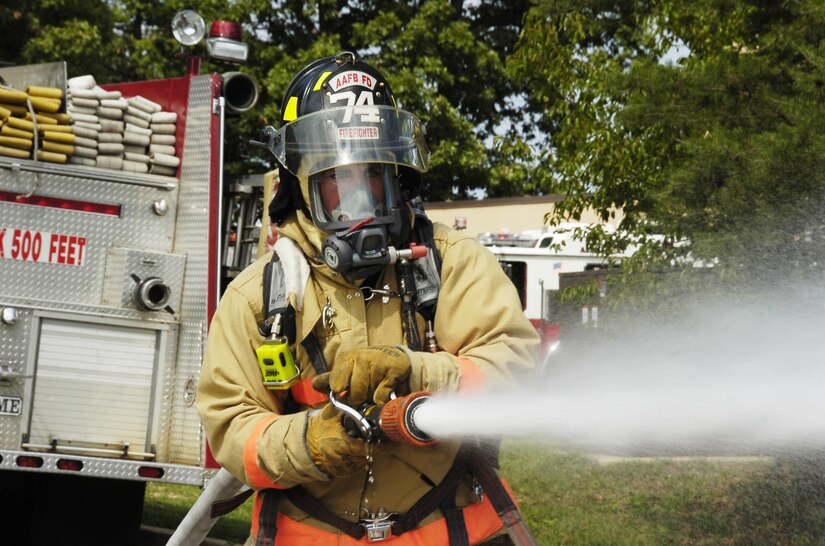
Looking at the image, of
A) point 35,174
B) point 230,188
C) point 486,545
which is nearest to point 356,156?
point 486,545

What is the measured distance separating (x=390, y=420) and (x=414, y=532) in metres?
0.46

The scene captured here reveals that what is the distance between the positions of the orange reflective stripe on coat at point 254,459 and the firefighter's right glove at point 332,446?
0.14 m

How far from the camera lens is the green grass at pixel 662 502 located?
5.69 meters

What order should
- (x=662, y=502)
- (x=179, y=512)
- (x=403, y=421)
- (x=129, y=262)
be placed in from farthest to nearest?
1. (x=179, y=512)
2. (x=662, y=502)
3. (x=129, y=262)
4. (x=403, y=421)

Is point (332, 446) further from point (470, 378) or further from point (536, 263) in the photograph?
point (536, 263)

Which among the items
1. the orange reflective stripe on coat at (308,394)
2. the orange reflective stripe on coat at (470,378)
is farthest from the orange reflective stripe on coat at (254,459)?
the orange reflective stripe on coat at (470,378)

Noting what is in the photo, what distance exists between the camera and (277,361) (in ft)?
8.76

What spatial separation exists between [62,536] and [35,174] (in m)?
2.25

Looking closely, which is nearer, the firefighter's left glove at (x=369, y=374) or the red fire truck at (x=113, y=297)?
the firefighter's left glove at (x=369, y=374)

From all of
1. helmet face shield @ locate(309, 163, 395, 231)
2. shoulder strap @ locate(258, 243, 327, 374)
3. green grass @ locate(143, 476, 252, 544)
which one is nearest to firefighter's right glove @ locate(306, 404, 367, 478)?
shoulder strap @ locate(258, 243, 327, 374)

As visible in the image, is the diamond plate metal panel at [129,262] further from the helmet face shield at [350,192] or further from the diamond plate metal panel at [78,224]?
the helmet face shield at [350,192]

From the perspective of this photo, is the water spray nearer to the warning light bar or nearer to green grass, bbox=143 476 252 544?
the warning light bar

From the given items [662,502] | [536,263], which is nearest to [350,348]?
[662,502]

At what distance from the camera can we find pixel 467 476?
2.87 metres
